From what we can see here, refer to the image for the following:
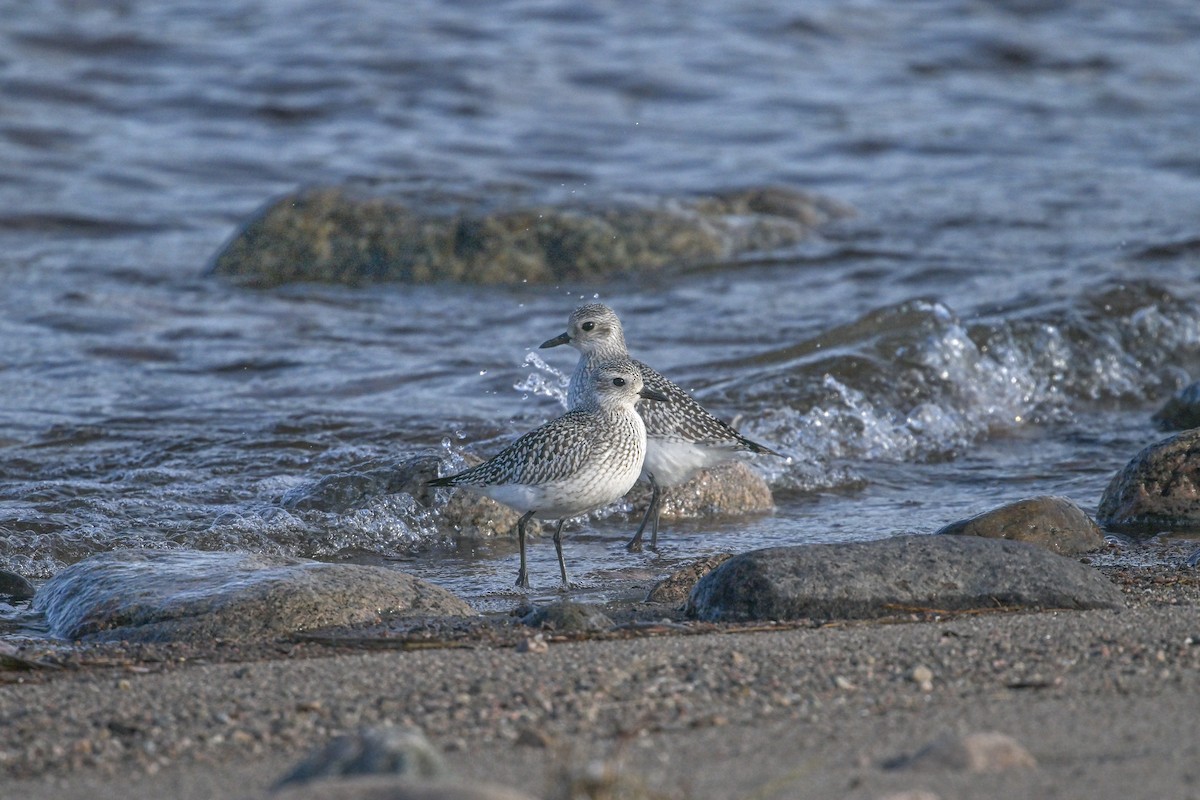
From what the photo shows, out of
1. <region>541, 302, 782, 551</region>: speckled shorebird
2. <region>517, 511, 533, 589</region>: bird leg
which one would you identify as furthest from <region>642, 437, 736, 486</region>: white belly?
<region>517, 511, 533, 589</region>: bird leg

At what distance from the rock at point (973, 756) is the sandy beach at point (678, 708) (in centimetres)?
1

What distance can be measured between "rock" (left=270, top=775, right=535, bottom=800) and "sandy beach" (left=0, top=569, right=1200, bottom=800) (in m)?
0.32

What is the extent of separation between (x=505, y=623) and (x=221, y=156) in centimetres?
1311

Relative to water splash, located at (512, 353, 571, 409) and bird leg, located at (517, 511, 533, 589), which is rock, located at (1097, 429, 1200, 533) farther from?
water splash, located at (512, 353, 571, 409)

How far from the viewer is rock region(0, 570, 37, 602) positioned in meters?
6.56

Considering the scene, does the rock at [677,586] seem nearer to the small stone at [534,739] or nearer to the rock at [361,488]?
the rock at [361,488]

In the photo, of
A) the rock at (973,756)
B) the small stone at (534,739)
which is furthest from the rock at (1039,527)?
the small stone at (534,739)

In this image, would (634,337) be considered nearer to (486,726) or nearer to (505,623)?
(505,623)

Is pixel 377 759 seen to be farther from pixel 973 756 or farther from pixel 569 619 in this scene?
pixel 569 619

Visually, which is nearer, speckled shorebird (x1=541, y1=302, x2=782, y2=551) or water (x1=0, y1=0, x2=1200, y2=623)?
speckled shorebird (x1=541, y1=302, x2=782, y2=551)

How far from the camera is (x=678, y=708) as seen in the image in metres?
4.32

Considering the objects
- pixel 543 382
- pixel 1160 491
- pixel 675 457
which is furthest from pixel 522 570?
pixel 543 382

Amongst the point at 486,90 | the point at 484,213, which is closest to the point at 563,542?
the point at 484,213

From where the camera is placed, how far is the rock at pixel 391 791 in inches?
121
